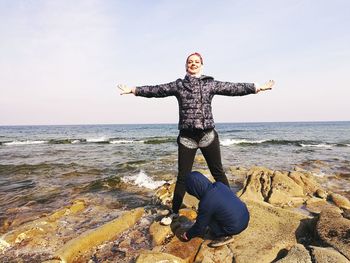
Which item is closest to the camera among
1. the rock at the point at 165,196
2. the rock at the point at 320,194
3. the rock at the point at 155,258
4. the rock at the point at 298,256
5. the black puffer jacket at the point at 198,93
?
the rock at the point at 298,256

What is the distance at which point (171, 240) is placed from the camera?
462 centimetres

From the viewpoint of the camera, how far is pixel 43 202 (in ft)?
28.2

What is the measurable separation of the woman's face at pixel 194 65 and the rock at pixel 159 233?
8.49 feet

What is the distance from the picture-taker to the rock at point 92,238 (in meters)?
4.38

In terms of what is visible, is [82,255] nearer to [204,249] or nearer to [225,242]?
[204,249]

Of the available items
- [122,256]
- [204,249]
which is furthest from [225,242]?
[122,256]

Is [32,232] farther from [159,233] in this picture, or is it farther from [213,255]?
[213,255]

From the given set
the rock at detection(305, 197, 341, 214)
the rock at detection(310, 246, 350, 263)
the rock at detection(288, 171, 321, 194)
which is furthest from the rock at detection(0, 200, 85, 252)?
the rock at detection(288, 171, 321, 194)

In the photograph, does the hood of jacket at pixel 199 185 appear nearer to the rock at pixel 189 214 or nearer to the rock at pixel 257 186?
the rock at pixel 189 214

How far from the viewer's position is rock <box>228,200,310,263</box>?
4.02 metres

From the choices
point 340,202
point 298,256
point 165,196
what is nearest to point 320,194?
point 340,202

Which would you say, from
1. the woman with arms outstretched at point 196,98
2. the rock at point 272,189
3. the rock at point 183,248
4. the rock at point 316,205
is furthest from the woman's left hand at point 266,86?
the rock at point 316,205

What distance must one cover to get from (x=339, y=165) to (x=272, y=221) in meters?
13.0

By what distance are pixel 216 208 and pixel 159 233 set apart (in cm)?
134
